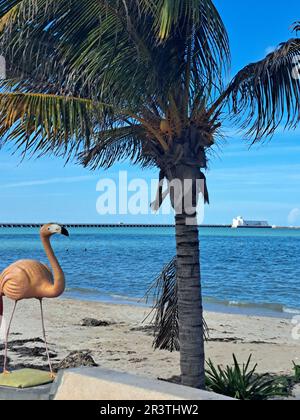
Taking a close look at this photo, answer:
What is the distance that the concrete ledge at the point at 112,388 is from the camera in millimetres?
4234

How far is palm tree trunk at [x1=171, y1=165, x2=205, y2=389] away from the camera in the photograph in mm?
6953

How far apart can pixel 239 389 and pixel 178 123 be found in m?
3.81

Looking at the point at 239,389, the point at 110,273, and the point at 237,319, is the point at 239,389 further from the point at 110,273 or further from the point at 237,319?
the point at 110,273

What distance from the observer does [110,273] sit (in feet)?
144

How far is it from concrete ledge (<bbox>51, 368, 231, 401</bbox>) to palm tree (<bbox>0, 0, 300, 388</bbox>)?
2.47 metres

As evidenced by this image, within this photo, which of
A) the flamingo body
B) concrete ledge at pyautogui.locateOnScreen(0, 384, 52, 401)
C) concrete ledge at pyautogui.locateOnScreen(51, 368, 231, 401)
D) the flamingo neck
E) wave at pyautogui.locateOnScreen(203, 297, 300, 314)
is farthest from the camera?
wave at pyautogui.locateOnScreen(203, 297, 300, 314)

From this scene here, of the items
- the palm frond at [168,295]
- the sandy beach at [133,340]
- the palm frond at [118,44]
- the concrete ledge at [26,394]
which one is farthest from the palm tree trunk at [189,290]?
the sandy beach at [133,340]

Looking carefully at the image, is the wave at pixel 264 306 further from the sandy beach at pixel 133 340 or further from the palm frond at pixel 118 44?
the palm frond at pixel 118 44

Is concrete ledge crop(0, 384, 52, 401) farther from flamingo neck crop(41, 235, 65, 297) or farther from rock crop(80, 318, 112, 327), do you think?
rock crop(80, 318, 112, 327)

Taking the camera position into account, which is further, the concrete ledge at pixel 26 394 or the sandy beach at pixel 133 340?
the sandy beach at pixel 133 340

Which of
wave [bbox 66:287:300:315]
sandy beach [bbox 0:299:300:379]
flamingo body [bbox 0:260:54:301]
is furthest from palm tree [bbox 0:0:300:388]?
wave [bbox 66:287:300:315]

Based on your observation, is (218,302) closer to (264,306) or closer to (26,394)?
(264,306)

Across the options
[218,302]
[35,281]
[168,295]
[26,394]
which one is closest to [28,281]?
[35,281]
